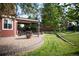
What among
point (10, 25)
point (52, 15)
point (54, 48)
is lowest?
point (54, 48)

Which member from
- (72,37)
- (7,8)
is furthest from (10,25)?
(72,37)

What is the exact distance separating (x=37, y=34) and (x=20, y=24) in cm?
38

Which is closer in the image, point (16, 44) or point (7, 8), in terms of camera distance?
point (7, 8)

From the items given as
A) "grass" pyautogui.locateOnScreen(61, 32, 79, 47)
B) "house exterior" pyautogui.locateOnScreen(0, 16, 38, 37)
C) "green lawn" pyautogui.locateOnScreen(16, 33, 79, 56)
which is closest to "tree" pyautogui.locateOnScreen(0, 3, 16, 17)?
"house exterior" pyautogui.locateOnScreen(0, 16, 38, 37)

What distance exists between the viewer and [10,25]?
1273cm

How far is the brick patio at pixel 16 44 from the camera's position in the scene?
12.7m

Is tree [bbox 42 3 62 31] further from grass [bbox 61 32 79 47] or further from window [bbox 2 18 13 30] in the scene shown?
window [bbox 2 18 13 30]

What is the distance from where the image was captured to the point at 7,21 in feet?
41.7

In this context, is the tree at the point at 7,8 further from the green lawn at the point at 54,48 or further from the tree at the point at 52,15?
the green lawn at the point at 54,48

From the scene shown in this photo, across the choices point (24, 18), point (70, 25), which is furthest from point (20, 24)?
point (70, 25)

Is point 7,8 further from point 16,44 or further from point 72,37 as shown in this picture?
point 72,37

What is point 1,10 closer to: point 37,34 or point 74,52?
point 37,34

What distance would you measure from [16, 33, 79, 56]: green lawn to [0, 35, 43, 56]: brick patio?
10 cm

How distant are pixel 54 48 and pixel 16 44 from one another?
740 mm
